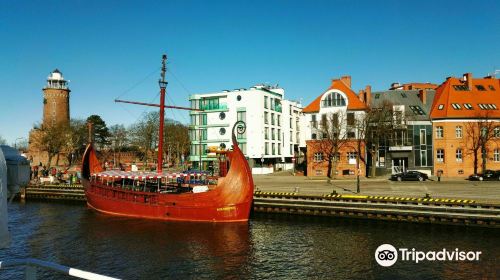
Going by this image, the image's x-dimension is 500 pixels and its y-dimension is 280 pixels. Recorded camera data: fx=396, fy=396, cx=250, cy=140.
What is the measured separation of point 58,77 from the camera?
341 feet

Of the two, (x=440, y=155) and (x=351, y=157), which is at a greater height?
(x=440, y=155)

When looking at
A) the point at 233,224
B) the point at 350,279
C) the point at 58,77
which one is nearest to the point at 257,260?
the point at 350,279

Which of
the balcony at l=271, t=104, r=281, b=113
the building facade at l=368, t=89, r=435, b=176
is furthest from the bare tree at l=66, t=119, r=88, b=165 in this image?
the building facade at l=368, t=89, r=435, b=176

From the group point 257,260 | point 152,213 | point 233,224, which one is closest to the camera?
point 257,260

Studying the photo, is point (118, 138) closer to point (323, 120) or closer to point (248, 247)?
point (323, 120)

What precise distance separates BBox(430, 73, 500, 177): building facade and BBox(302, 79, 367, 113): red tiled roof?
1059 centimetres

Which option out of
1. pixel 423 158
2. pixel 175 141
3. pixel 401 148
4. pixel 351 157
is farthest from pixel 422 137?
pixel 175 141

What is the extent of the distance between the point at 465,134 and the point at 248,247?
44177 millimetres

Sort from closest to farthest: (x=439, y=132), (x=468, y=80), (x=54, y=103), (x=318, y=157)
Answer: (x=439, y=132), (x=468, y=80), (x=318, y=157), (x=54, y=103)

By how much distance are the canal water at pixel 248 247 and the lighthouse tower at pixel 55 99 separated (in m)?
72.5

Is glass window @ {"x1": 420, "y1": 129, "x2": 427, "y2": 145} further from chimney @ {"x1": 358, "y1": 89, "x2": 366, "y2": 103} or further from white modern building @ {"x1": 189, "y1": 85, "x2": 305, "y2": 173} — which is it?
white modern building @ {"x1": 189, "y1": 85, "x2": 305, "y2": 173}

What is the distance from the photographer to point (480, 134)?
54750 mm

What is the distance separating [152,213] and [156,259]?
13.7 meters

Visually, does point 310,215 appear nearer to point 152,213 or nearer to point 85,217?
point 152,213
